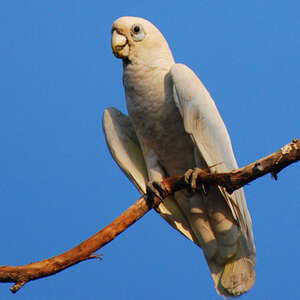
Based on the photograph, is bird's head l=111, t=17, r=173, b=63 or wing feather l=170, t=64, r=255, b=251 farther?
bird's head l=111, t=17, r=173, b=63

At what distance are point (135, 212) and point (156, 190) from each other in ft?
0.71

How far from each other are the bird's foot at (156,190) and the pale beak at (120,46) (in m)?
0.83

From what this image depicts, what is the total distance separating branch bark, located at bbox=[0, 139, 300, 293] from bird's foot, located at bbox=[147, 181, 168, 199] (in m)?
0.02

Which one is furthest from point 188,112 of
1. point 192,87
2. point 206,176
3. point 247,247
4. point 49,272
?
point 49,272

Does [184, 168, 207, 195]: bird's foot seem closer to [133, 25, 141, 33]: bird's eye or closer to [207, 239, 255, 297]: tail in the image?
[207, 239, 255, 297]: tail

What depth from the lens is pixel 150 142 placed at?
3385mm

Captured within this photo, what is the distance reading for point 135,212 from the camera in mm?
2928

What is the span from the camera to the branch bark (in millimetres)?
2504

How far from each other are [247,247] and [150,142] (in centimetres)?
88

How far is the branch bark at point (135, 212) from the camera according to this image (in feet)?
8.21

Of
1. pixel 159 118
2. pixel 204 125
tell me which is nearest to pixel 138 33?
pixel 159 118

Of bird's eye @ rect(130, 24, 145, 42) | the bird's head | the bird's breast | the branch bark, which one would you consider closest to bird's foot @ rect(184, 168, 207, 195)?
the branch bark

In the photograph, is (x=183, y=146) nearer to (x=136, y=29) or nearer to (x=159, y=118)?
(x=159, y=118)

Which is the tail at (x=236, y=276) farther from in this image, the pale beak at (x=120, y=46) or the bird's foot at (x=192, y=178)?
the pale beak at (x=120, y=46)
